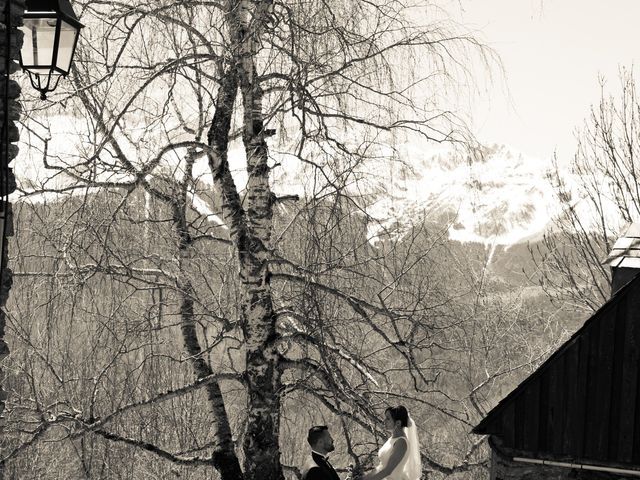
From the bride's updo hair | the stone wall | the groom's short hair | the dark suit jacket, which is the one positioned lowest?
the dark suit jacket

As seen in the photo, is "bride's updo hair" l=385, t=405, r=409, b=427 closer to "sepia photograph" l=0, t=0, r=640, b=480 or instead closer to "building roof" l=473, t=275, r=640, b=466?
"sepia photograph" l=0, t=0, r=640, b=480

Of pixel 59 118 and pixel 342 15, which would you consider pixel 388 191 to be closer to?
pixel 342 15

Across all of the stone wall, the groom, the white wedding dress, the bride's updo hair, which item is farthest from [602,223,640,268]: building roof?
the stone wall

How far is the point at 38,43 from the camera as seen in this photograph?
5.67 metres

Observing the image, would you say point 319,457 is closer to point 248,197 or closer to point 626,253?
point 248,197

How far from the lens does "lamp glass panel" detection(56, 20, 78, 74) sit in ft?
18.5

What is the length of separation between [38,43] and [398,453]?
3.77 metres

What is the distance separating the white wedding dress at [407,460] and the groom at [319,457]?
0.48 m

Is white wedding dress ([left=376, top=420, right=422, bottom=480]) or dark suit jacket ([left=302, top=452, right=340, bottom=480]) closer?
dark suit jacket ([left=302, top=452, right=340, bottom=480])

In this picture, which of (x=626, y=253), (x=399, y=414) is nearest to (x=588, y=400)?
(x=626, y=253)

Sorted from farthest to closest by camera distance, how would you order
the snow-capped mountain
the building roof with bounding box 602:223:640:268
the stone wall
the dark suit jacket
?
1. the building roof with bounding box 602:223:640:268
2. the snow-capped mountain
3. the dark suit jacket
4. the stone wall

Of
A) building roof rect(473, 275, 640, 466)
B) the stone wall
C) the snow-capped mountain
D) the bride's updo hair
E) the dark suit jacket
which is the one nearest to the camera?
the stone wall

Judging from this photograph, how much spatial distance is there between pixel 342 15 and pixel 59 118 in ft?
9.41

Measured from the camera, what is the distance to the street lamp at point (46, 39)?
5.58 m
